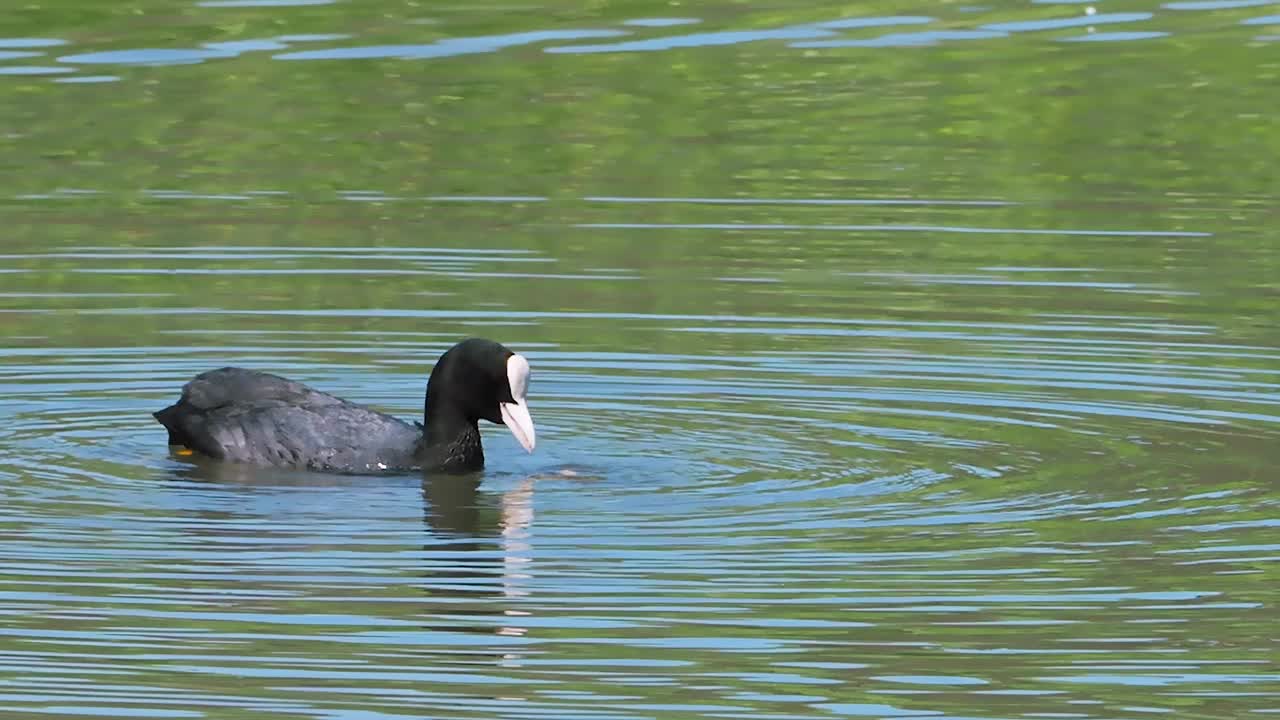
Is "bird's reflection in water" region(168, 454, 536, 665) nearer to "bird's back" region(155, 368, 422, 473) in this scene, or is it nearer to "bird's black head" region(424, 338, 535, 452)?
"bird's back" region(155, 368, 422, 473)

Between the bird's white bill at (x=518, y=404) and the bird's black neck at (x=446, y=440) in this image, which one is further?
the bird's black neck at (x=446, y=440)

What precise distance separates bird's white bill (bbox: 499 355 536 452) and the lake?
0.23m

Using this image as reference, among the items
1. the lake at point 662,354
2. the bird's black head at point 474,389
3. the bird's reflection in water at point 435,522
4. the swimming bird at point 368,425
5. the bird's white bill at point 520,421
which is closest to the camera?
the lake at point 662,354

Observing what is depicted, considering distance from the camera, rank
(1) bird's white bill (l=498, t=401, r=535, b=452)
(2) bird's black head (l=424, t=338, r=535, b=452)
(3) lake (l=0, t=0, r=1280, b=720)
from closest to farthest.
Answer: (3) lake (l=0, t=0, r=1280, b=720) → (1) bird's white bill (l=498, t=401, r=535, b=452) → (2) bird's black head (l=424, t=338, r=535, b=452)

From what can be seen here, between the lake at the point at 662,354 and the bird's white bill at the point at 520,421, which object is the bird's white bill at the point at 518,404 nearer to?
the bird's white bill at the point at 520,421

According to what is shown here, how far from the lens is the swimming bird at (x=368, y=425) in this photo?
13062 millimetres

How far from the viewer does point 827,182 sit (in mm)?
20938

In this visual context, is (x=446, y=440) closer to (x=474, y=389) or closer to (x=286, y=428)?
(x=474, y=389)

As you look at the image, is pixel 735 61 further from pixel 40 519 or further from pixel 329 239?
pixel 40 519

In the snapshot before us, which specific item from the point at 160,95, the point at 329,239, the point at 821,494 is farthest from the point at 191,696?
the point at 160,95

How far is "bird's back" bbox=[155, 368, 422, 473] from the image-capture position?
13.1m

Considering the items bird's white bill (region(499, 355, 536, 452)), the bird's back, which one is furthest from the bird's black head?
the bird's back

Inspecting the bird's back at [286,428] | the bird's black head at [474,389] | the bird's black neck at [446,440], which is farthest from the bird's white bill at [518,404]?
the bird's back at [286,428]

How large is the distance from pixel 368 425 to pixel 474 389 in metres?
0.48
